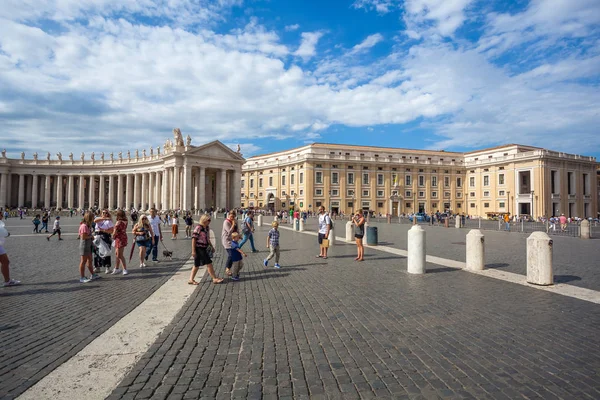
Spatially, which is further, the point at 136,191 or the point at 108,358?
the point at 136,191

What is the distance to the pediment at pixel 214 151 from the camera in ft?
196

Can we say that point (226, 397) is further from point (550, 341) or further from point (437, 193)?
point (437, 193)

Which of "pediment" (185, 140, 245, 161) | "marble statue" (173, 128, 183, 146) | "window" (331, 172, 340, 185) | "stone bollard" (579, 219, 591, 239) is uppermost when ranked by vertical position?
"marble statue" (173, 128, 183, 146)

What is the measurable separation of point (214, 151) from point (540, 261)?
197 feet

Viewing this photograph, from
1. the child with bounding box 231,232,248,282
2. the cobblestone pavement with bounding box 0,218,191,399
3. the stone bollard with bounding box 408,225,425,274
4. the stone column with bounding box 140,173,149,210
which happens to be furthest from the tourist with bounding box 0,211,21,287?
the stone column with bounding box 140,173,149,210

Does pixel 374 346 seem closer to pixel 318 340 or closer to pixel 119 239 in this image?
pixel 318 340

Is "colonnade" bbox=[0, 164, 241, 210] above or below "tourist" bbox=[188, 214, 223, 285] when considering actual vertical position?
above

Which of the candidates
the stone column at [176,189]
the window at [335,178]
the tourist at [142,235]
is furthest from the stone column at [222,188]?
the tourist at [142,235]

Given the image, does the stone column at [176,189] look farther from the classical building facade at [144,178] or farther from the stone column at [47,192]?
the stone column at [47,192]

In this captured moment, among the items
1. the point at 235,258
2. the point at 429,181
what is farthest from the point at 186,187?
the point at 235,258

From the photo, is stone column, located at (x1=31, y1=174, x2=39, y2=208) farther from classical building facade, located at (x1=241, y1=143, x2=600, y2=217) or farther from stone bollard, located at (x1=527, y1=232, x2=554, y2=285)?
stone bollard, located at (x1=527, y1=232, x2=554, y2=285)

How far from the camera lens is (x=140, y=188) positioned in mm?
76375

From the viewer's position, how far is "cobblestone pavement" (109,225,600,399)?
127 inches

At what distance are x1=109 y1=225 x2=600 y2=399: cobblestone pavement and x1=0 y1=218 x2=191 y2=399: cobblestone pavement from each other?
1048mm
